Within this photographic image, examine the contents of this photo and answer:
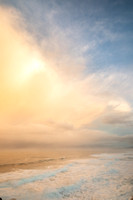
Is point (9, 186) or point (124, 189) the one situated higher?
point (9, 186)

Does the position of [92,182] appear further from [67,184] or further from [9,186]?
[9,186]

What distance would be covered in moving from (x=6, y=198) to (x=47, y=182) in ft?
14.8

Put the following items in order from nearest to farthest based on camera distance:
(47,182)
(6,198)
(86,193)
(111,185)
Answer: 1. (6,198)
2. (86,193)
3. (111,185)
4. (47,182)

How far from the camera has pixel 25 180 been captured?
13117mm

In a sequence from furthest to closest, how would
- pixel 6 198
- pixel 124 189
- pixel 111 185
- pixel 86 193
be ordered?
pixel 111 185
pixel 124 189
pixel 86 193
pixel 6 198

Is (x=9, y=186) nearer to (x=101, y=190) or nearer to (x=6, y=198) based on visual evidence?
(x=6, y=198)

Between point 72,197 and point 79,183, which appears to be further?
point 79,183

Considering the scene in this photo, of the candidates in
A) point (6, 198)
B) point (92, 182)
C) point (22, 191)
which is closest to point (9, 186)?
point (22, 191)

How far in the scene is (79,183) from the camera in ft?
40.6

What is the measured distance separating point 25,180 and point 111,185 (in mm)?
8391

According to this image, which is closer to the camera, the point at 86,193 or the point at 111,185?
the point at 86,193

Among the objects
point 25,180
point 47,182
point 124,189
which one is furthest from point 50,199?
point 124,189

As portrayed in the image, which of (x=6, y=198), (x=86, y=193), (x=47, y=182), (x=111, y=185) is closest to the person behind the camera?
(x=6, y=198)

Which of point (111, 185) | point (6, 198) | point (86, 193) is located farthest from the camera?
point (111, 185)
